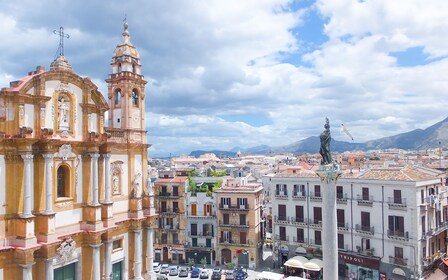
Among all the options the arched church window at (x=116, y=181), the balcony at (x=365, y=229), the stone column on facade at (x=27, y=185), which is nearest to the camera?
the stone column on facade at (x=27, y=185)

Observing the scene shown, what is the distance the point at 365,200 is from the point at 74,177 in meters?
26.4

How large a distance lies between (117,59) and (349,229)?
26.5 metres

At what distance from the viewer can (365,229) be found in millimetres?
37938

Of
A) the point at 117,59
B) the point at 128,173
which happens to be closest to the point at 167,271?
the point at 128,173

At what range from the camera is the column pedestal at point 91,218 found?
2491 cm

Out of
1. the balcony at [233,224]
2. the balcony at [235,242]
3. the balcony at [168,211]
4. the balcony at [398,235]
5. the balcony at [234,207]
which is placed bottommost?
the balcony at [235,242]

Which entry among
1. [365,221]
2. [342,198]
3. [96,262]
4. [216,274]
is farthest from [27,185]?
[365,221]

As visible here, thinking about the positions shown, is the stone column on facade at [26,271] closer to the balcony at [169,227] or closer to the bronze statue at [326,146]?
the bronze statue at [326,146]

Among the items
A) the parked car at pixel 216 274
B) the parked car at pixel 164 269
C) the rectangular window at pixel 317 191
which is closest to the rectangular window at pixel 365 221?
the rectangular window at pixel 317 191

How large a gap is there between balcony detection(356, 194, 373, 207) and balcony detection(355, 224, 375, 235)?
212 cm

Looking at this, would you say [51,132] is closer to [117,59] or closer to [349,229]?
[117,59]

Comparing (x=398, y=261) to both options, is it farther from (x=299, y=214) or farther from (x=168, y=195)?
(x=168, y=195)

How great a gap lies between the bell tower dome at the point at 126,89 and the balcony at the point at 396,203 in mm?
22509

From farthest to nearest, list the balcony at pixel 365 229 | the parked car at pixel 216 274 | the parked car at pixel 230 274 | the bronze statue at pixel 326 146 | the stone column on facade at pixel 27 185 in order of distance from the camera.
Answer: the parked car at pixel 216 274 → the parked car at pixel 230 274 → the balcony at pixel 365 229 → the stone column on facade at pixel 27 185 → the bronze statue at pixel 326 146
